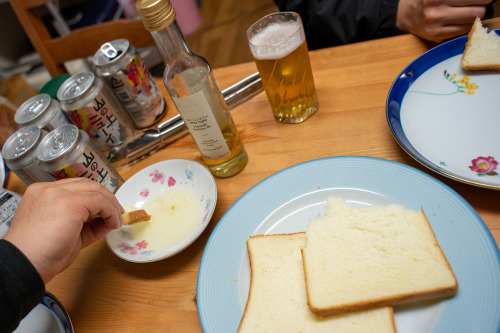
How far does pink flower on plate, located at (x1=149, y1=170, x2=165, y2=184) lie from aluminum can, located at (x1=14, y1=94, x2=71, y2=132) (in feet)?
0.94

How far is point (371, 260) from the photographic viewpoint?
1.90ft

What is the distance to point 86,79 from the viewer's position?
3.12 ft

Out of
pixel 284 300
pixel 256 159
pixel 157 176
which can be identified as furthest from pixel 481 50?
pixel 157 176

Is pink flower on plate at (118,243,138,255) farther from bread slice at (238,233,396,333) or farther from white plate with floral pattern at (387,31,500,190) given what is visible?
white plate with floral pattern at (387,31,500,190)

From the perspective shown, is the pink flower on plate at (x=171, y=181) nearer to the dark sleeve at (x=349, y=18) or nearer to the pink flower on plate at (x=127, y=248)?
the pink flower on plate at (x=127, y=248)

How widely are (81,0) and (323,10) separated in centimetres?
244

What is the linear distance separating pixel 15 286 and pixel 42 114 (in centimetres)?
51

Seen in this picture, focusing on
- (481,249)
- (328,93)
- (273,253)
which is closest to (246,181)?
(273,253)

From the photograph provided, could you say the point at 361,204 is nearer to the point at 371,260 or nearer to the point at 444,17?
the point at 371,260

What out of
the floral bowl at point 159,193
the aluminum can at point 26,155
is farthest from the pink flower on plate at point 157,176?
the aluminum can at point 26,155

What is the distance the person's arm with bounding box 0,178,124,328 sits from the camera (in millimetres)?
557

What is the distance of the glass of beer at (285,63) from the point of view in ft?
2.71

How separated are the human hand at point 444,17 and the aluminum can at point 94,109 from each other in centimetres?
87

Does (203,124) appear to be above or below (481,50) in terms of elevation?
above
